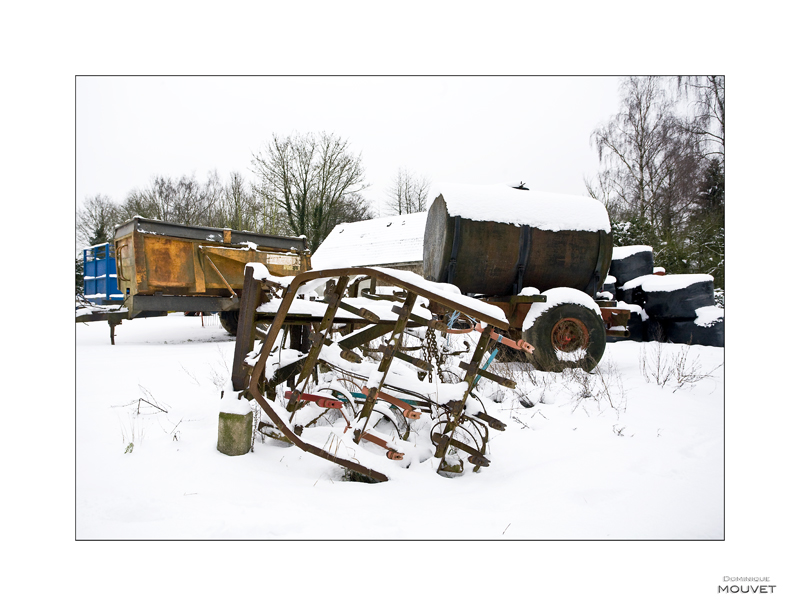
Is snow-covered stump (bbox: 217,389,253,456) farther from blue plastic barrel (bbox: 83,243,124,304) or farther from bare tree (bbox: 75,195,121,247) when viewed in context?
blue plastic barrel (bbox: 83,243,124,304)

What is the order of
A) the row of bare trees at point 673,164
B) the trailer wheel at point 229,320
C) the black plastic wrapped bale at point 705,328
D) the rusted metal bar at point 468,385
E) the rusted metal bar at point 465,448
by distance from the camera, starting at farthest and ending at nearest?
the trailer wheel at point 229,320 → the black plastic wrapped bale at point 705,328 → the row of bare trees at point 673,164 → the rusted metal bar at point 465,448 → the rusted metal bar at point 468,385

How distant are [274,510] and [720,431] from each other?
287 cm

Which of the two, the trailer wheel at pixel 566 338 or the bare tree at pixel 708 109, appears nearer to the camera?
the bare tree at pixel 708 109

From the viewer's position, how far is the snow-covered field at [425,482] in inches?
80.8

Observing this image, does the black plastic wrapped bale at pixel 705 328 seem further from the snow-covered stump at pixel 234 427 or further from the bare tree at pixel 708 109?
the snow-covered stump at pixel 234 427

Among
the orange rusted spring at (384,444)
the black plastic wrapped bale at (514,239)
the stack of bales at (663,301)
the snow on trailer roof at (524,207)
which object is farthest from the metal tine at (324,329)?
the stack of bales at (663,301)

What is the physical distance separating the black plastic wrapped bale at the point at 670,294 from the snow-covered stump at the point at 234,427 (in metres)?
6.03

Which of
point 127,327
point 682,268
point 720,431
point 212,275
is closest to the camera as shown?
point 720,431

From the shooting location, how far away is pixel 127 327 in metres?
9.80

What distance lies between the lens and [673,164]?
4.05 m

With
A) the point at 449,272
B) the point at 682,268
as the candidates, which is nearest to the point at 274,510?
the point at 449,272

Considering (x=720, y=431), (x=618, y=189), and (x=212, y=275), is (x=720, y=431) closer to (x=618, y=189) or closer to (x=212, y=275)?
(x=618, y=189)

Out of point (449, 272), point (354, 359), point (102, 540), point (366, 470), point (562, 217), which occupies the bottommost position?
point (102, 540)

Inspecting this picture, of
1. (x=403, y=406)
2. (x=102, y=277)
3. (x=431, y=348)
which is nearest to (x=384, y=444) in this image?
(x=403, y=406)
